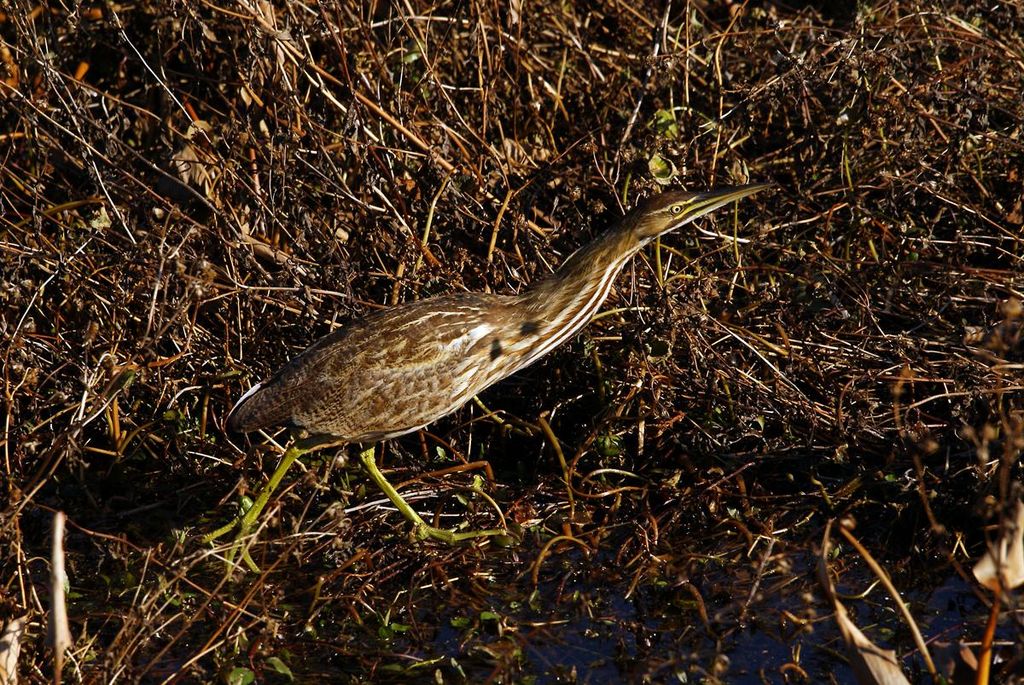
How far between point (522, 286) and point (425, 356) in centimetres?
77

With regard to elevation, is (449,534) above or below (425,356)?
below

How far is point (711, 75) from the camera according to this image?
490 centimetres

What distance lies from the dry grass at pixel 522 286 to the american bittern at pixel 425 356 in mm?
233

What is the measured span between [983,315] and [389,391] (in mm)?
1819

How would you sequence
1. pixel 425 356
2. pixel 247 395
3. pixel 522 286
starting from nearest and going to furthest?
pixel 425 356 → pixel 247 395 → pixel 522 286

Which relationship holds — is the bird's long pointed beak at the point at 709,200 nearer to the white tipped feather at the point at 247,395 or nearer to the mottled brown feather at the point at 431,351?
the mottled brown feather at the point at 431,351

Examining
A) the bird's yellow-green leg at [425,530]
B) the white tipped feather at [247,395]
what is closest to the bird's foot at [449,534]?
the bird's yellow-green leg at [425,530]

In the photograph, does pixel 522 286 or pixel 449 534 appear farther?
pixel 522 286

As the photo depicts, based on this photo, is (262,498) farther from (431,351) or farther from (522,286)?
(522,286)

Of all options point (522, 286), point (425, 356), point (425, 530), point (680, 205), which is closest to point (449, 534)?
point (425, 530)

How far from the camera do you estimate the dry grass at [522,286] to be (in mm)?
3744

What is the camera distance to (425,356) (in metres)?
3.90

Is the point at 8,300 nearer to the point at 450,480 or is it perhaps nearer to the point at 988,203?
the point at 450,480

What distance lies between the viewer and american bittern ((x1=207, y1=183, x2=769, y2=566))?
3930 mm
